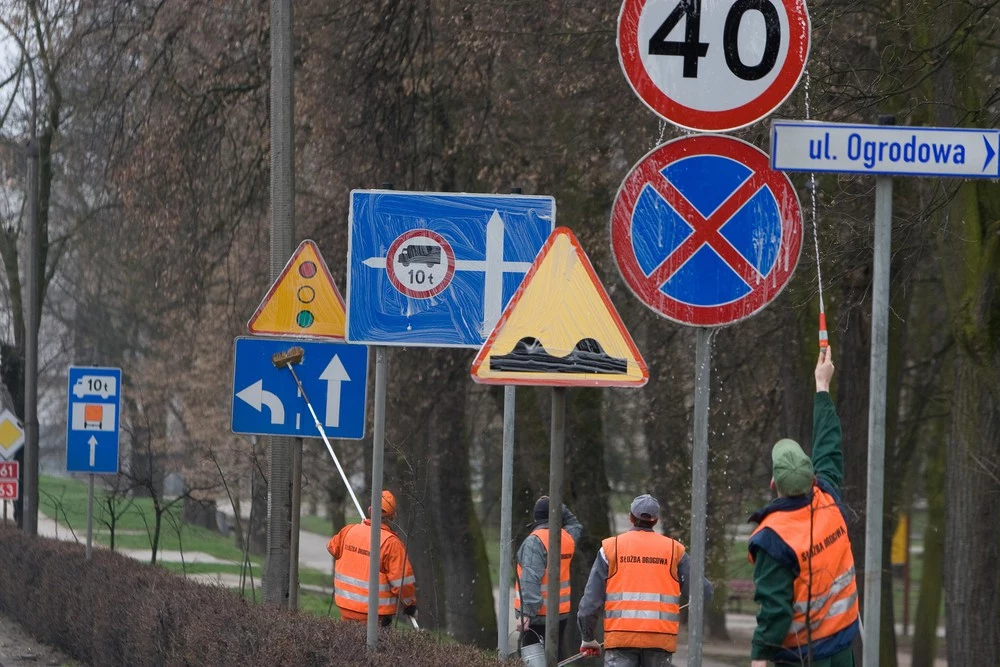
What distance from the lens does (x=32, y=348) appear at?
80.3 ft

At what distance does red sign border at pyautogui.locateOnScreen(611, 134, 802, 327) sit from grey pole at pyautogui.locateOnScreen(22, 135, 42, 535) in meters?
20.4

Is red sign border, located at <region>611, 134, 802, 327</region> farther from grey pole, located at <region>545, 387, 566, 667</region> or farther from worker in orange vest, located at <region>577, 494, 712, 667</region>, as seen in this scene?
worker in orange vest, located at <region>577, 494, 712, 667</region>

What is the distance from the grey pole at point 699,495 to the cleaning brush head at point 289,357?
4.38m

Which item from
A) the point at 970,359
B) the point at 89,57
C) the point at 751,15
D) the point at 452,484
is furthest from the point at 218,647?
the point at 452,484

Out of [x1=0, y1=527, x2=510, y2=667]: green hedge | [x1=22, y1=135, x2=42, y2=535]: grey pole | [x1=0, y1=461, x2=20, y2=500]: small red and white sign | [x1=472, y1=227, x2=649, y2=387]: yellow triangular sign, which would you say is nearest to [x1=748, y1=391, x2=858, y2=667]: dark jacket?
[x1=472, y1=227, x2=649, y2=387]: yellow triangular sign

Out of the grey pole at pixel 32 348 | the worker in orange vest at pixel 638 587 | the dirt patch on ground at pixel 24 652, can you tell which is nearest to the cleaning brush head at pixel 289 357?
the worker in orange vest at pixel 638 587

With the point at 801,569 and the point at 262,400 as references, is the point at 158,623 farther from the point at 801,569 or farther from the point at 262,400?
the point at 801,569

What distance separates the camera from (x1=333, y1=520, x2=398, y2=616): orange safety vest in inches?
447

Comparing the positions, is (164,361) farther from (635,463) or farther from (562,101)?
(562,101)

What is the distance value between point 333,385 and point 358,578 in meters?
3.08

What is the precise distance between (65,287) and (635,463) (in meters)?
18.1

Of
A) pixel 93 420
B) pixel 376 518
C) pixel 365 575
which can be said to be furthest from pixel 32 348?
pixel 376 518

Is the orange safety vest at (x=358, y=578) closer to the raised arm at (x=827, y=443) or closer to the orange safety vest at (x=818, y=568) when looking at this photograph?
the raised arm at (x=827, y=443)

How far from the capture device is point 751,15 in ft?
14.9
